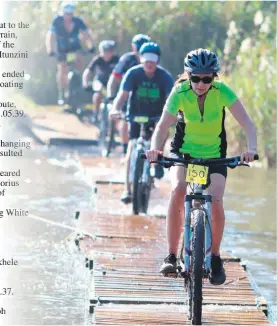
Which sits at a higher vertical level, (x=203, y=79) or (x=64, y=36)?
(x=203, y=79)

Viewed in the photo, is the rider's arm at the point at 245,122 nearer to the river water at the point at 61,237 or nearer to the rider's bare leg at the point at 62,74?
the river water at the point at 61,237

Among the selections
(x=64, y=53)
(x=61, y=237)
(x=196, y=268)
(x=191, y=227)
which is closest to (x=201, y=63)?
(x=191, y=227)

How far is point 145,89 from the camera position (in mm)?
12578

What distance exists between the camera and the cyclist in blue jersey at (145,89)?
12391mm

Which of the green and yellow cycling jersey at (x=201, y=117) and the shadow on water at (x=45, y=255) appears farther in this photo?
the shadow on water at (x=45, y=255)

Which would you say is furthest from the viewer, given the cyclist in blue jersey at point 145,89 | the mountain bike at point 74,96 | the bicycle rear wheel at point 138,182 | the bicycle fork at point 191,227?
the mountain bike at point 74,96

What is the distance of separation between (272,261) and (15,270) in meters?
2.56

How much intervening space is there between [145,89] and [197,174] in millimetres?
4895

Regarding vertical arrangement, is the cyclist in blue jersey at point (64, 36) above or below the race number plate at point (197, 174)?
below

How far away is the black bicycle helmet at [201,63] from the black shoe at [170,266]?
136 centimetres

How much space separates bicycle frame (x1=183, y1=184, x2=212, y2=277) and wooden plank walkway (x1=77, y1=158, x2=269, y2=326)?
397 mm

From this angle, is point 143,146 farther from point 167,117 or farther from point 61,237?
point 167,117

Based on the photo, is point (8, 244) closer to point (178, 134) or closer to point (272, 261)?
point (272, 261)

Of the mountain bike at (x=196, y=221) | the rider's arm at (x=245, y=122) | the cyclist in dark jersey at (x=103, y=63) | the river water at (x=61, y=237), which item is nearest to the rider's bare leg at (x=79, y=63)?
the cyclist in dark jersey at (x=103, y=63)
